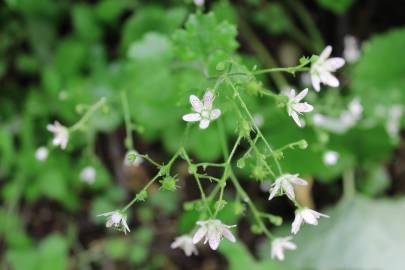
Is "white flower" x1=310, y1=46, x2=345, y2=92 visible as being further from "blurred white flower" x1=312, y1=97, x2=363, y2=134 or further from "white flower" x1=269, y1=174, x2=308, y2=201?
"blurred white flower" x1=312, y1=97, x2=363, y2=134

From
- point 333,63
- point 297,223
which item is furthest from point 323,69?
point 297,223

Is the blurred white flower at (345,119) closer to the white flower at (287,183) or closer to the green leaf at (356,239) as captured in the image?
the green leaf at (356,239)

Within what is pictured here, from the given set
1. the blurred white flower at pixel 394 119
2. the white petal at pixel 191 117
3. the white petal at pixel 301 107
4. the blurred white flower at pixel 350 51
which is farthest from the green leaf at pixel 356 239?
the white petal at pixel 191 117

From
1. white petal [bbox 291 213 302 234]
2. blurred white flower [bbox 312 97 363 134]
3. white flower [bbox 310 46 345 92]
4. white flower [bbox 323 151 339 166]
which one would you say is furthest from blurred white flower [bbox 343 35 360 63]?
white petal [bbox 291 213 302 234]

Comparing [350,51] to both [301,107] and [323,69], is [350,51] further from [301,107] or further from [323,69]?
[301,107]

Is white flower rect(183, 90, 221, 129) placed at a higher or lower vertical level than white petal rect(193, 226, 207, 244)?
higher

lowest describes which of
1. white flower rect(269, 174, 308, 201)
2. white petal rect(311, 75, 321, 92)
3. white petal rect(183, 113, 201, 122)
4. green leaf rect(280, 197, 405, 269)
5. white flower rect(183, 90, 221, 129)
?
green leaf rect(280, 197, 405, 269)

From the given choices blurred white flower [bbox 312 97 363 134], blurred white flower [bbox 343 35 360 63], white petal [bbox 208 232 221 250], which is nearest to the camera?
white petal [bbox 208 232 221 250]

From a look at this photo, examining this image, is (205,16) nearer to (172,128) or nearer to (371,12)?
(172,128)
